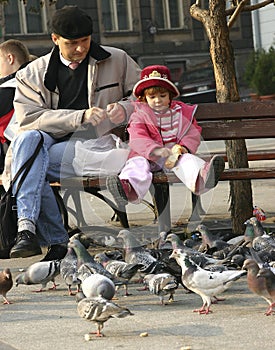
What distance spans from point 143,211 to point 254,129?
2.45 metres

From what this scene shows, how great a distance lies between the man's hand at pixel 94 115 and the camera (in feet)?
23.6

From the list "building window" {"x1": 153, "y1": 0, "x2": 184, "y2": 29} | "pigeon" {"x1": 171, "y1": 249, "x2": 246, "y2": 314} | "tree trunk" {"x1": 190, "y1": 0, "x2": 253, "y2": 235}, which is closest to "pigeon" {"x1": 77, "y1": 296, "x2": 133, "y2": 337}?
"pigeon" {"x1": 171, "y1": 249, "x2": 246, "y2": 314}

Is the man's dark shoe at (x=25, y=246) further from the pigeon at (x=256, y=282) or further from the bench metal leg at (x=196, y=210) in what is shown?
the bench metal leg at (x=196, y=210)

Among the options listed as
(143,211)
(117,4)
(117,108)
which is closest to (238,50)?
(117,4)

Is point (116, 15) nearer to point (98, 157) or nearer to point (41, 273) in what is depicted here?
point (98, 157)

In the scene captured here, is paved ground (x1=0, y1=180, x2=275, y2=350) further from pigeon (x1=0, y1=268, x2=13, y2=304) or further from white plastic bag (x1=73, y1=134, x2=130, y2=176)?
white plastic bag (x1=73, y1=134, x2=130, y2=176)

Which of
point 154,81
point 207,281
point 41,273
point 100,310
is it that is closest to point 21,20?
point 154,81

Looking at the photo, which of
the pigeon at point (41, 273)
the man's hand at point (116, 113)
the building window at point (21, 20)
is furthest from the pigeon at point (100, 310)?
the building window at point (21, 20)

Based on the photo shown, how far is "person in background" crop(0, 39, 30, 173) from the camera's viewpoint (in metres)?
8.23

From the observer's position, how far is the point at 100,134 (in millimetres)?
7520

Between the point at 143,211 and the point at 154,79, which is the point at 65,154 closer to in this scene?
the point at 154,79

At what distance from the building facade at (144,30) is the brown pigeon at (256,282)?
3240cm

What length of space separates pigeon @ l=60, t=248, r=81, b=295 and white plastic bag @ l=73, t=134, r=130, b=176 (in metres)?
0.98

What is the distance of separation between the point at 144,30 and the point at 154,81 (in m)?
33.0
